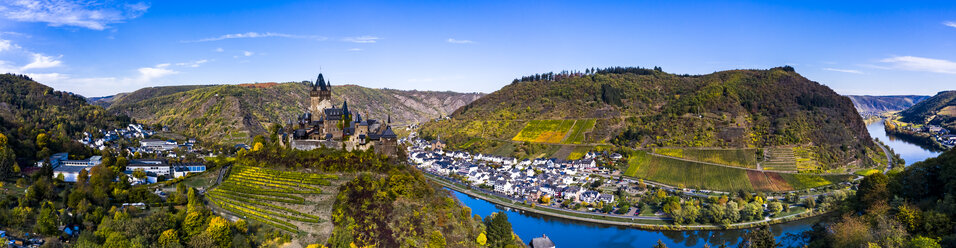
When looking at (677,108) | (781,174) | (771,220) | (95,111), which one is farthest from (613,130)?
(95,111)

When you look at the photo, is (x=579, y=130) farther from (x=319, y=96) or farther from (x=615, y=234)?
(x=319, y=96)

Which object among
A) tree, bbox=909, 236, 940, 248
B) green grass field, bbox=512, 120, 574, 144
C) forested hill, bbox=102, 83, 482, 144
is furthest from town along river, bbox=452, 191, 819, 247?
forested hill, bbox=102, 83, 482, 144

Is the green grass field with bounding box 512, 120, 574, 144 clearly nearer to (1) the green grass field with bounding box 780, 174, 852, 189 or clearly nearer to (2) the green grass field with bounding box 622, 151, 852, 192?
(2) the green grass field with bounding box 622, 151, 852, 192

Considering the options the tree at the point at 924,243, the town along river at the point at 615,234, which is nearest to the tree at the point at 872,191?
the tree at the point at 924,243

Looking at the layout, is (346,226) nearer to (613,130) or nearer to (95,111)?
(613,130)

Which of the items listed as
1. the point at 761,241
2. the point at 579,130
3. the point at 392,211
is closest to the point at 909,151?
the point at 579,130
